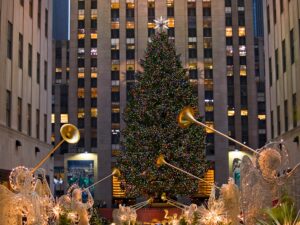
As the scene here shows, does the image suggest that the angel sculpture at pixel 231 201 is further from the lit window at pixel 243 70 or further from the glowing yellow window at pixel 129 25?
the lit window at pixel 243 70

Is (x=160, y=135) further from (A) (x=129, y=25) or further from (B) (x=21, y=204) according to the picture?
(A) (x=129, y=25)

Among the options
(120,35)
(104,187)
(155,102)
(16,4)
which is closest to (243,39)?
(120,35)

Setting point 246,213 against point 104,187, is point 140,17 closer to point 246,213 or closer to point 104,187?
point 104,187

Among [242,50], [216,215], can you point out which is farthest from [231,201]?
[242,50]

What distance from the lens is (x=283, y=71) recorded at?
36094 mm

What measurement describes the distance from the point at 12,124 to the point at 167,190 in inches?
425

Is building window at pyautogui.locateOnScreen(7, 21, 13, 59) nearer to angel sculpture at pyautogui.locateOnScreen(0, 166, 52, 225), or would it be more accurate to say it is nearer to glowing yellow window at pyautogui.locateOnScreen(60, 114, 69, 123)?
angel sculpture at pyautogui.locateOnScreen(0, 166, 52, 225)

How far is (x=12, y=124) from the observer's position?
107 ft

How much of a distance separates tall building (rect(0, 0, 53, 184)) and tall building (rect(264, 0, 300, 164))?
1628 cm

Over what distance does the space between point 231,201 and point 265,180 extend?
3391 millimetres

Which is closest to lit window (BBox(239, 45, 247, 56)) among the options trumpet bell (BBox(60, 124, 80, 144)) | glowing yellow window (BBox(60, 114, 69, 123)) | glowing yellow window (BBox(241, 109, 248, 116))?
glowing yellow window (BBox(241, 109, 248, 116))

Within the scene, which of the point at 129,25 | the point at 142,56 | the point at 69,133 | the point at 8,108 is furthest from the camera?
the point at 129,25

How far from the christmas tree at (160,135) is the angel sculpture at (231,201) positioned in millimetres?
20783

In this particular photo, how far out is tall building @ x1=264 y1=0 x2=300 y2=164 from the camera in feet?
107
